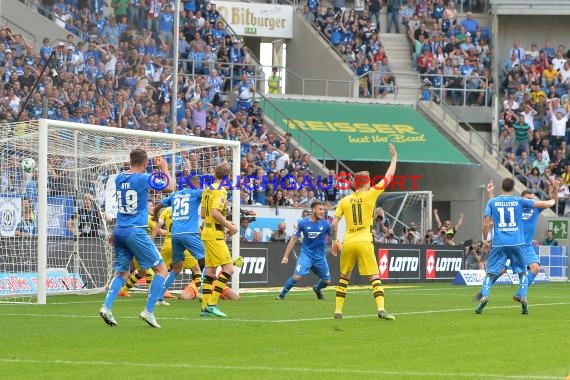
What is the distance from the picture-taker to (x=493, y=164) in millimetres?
45188

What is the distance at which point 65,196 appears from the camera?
26594mm

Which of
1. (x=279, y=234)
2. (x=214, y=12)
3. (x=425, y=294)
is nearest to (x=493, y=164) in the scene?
(x=214, y=12)

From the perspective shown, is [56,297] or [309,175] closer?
[56,297]

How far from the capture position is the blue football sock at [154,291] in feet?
53.8

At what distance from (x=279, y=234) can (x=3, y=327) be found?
17.1 meters

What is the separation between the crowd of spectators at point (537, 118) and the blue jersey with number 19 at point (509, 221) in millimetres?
23561

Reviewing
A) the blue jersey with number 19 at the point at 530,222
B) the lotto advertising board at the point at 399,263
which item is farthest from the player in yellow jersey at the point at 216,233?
the lotto advertising board at the point at 399,263

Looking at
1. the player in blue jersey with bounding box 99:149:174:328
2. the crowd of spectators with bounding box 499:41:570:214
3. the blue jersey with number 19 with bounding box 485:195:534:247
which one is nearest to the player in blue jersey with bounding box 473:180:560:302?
the blue jersey with number 19 with bounding box 485:195:534:247

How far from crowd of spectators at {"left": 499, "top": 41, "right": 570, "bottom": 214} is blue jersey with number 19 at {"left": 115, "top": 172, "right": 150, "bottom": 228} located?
1151 inches

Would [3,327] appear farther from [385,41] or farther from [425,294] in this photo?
[385,41]

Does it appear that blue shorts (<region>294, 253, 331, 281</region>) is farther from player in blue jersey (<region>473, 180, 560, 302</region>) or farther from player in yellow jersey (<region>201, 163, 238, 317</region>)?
player in yellow jersey (<region>201, 163, 238, 317</region>)

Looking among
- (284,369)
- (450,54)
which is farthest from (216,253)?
(450,54)

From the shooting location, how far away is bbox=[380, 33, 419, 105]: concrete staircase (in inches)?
1880

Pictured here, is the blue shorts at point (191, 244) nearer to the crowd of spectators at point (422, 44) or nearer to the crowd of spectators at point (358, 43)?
the crowd of spectators at point (422, 44)
